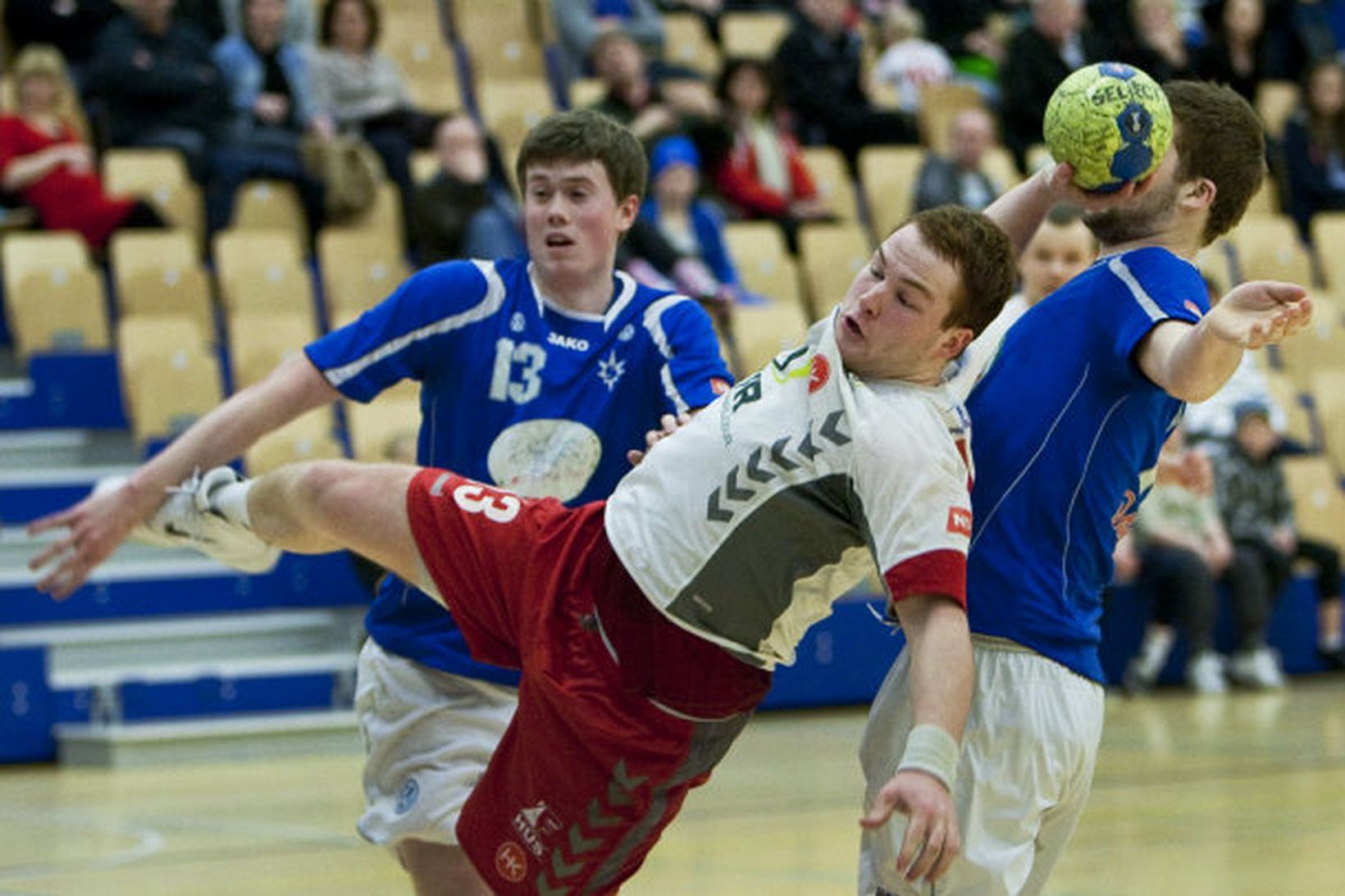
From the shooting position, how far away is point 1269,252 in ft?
48.4

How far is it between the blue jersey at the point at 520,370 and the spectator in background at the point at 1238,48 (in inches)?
464

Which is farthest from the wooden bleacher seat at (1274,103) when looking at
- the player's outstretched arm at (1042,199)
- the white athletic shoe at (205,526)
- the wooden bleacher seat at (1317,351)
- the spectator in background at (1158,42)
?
the white athletic shoe at (205,526)

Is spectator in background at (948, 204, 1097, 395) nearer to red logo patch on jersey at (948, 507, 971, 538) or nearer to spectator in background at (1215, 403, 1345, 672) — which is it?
red logo patch on jersey at (948, 507, 971, 538)

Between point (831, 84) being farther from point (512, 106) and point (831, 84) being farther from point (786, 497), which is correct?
point (786, 497)

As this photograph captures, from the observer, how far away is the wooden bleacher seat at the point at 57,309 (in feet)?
36.8

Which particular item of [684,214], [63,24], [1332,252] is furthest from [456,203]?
[1332,252]

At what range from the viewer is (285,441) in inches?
422

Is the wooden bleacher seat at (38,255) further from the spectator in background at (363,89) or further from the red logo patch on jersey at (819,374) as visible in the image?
the red logo patch on jersey at (819,374)

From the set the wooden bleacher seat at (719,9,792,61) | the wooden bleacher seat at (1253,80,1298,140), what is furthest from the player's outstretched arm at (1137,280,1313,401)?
the wooden bleacher seat at (1253,80,1298,140)

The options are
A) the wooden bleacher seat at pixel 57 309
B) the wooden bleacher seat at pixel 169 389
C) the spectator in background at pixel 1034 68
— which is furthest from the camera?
the spectator in background at pixel 1034 68

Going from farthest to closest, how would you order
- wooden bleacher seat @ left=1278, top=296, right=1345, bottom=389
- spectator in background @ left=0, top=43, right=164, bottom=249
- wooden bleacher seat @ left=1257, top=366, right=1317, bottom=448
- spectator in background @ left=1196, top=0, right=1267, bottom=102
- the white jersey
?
spectator in background @ left=1196, top=0, right=1267, bottom=102 < wooden bleacher seat @ left=1278, top=296, right=1345, bottom=389 < wooden bleacher seat @ left=1257, top=366, right=1317, bottom=448 < spectator in background @ left=0, top=43, right=164, bottom=249 < the white jersey

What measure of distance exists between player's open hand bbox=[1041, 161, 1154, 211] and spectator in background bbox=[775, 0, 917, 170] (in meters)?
10.4

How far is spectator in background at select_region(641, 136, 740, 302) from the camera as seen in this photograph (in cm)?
1241

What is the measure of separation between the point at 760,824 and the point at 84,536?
13.1 ft
